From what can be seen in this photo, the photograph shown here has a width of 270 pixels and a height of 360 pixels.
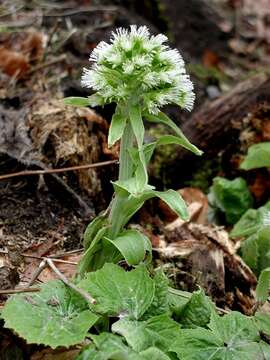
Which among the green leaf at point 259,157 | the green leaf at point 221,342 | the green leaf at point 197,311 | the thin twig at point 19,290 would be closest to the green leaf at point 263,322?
the green leaf at point 221,342

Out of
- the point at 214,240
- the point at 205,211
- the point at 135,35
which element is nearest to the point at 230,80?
the point at 205,211

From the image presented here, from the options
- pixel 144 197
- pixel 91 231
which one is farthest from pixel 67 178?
pixel 144 197

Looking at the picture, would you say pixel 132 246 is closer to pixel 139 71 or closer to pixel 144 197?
pixel 144 197

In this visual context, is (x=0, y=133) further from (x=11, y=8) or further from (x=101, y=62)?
(x=11, y=8)

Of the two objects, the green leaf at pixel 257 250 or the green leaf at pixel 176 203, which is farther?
the green leaf at pixel 257 250

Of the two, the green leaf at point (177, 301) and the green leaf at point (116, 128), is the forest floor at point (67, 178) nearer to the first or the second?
the green leaf at point (177, 301)

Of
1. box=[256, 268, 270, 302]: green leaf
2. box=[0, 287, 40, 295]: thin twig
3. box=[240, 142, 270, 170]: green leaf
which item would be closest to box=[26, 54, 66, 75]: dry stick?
box=[240, 142, 270, 170]: green leaf

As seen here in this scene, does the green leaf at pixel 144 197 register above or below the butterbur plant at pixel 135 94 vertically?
below

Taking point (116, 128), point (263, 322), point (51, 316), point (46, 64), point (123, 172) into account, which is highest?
point (46, 64)
